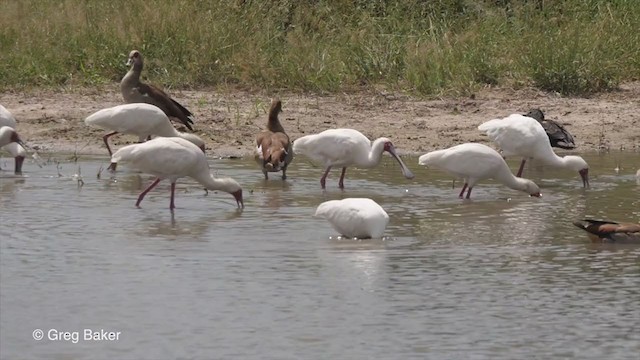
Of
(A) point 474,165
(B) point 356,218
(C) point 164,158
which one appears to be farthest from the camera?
(A) point 474,165

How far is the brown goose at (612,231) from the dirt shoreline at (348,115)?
483 cm

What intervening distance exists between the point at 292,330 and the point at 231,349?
48cm

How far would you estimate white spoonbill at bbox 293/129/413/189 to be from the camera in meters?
12.7

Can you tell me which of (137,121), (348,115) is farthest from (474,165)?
(348,115)

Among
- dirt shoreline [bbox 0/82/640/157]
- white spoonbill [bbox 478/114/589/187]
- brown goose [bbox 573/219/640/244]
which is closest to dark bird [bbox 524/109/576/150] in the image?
dirt shoreline [bbox 0/82/640/157]

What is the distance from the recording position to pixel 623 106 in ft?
54.3

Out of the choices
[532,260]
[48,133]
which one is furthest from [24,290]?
[48,133]

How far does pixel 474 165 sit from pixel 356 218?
238 cm

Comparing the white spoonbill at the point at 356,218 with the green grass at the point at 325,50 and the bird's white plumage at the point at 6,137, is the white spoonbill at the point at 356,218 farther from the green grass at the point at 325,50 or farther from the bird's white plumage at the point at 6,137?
the green grass at the point at 325,50

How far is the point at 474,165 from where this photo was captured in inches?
477

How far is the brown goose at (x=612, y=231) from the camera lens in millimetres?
10086

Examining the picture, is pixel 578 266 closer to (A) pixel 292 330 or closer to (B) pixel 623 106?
(A) pixel 292 330

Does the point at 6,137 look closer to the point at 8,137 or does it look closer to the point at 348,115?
the point at 8,137

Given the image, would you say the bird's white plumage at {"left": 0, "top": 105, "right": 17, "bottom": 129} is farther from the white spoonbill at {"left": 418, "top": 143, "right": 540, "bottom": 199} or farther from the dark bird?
the dark bird
